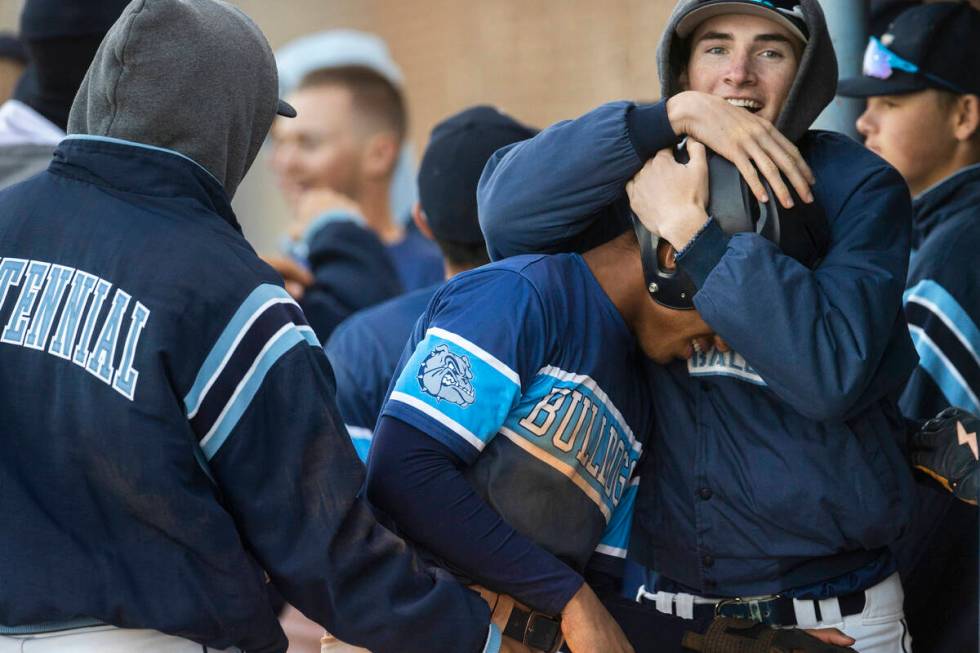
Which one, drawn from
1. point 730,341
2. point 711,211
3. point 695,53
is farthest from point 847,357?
point 695,53

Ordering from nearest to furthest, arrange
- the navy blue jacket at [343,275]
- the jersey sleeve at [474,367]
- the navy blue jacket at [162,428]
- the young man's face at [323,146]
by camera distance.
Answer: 1. the navy blue jacket at [162,428]
2. the jersey sleeve at [474,367]
3. the navy blue jacket at [343,275]
4. the young man's face at [323,146]

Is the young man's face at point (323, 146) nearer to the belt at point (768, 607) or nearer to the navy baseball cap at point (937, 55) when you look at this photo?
the navy baseball cap at point (937, 55)

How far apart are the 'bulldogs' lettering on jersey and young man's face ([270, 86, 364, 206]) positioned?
4714mm

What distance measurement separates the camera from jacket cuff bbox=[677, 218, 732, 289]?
247 centimetres

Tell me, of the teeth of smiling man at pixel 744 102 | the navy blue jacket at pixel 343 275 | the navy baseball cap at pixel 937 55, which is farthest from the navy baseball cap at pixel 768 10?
the navy blue jacket at pixel 343 275

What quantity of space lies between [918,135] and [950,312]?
73cm

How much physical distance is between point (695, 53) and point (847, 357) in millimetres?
817

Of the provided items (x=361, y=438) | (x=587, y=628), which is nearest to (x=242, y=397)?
(x=587, y=628)

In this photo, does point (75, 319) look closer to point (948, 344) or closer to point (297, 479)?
point (297, 479)

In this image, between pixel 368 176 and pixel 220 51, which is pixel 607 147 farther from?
pixel 368 176

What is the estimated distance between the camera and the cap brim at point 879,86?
364 centimetres

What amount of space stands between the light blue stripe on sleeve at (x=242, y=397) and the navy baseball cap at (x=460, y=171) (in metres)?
1.56

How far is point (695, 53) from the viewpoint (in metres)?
2.88

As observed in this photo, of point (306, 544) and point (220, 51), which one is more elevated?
point (220, 51)
